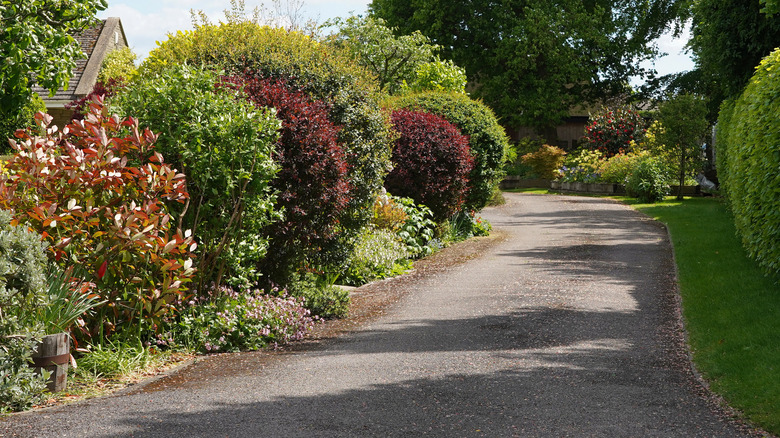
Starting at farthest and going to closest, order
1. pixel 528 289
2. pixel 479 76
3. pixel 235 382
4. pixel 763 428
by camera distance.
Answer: pixel 479 76
pixel 528 289
pixel 235 382
pixel 763 428

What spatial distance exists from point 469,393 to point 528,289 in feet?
16.1

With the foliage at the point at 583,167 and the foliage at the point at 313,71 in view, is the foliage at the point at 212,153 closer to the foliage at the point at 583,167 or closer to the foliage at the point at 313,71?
the foliage at the point at 313,71

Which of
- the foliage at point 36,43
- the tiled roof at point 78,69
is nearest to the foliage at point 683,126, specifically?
the tiled roof at point 78,69

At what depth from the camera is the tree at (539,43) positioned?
123ft

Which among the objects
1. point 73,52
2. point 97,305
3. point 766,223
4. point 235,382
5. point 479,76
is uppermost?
point 479,76

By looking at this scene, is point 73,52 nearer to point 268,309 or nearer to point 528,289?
point 268,309

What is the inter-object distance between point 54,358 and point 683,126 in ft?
77.2

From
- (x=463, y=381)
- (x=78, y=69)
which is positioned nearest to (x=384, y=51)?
(x=78, y=69)

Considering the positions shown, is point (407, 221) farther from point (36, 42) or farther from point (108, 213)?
point (108, 213)

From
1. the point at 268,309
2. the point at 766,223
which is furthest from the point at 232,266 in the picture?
the point at 766,223

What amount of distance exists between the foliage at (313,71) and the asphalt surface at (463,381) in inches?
65.6

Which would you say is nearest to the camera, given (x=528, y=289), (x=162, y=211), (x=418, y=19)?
(x=162, y=211)

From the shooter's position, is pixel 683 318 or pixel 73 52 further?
pixel 73 52

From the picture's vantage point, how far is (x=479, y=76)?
41156 millimetres
